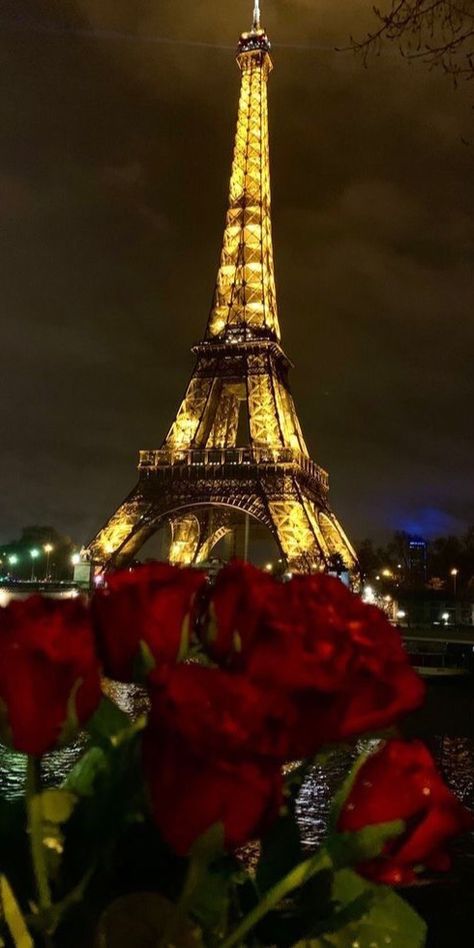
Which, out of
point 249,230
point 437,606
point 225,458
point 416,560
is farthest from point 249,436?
point 416,560

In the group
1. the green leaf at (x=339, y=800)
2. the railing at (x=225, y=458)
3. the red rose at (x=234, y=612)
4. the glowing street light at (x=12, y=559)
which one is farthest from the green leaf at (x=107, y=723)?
the glowing street light at (x=12, y=559)

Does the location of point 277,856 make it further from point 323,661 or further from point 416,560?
point 416,560

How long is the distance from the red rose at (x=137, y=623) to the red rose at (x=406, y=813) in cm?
25

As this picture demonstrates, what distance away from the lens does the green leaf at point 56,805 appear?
0.80 meters

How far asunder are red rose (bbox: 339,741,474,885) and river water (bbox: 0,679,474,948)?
0.08 metres

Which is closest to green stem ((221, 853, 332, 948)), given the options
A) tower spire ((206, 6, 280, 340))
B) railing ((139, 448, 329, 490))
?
railing ((139, 448, 329, 490))

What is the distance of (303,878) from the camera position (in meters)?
0.81

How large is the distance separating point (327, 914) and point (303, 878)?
78 millimetres

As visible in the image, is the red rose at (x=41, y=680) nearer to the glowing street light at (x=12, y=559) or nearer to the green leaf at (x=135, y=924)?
the green leaf at (x=135, y=924)

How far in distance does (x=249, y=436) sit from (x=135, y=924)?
1264 inches

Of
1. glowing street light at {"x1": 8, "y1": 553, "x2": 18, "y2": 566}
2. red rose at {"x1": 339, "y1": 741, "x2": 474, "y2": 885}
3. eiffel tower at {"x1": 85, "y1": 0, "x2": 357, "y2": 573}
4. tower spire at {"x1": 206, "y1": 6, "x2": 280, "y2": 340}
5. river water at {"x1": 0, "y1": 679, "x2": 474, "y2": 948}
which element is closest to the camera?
red rose at {"x1": 339, "y1": 741, "x2": 474, "y2": 885}

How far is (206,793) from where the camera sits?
28.5 inches

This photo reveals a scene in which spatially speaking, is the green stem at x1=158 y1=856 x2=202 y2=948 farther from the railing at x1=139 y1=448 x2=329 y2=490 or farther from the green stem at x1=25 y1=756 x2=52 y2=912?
the railing at x1=139 y1=448 x2=329 y2=490

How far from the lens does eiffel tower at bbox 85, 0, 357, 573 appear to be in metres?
30.4
